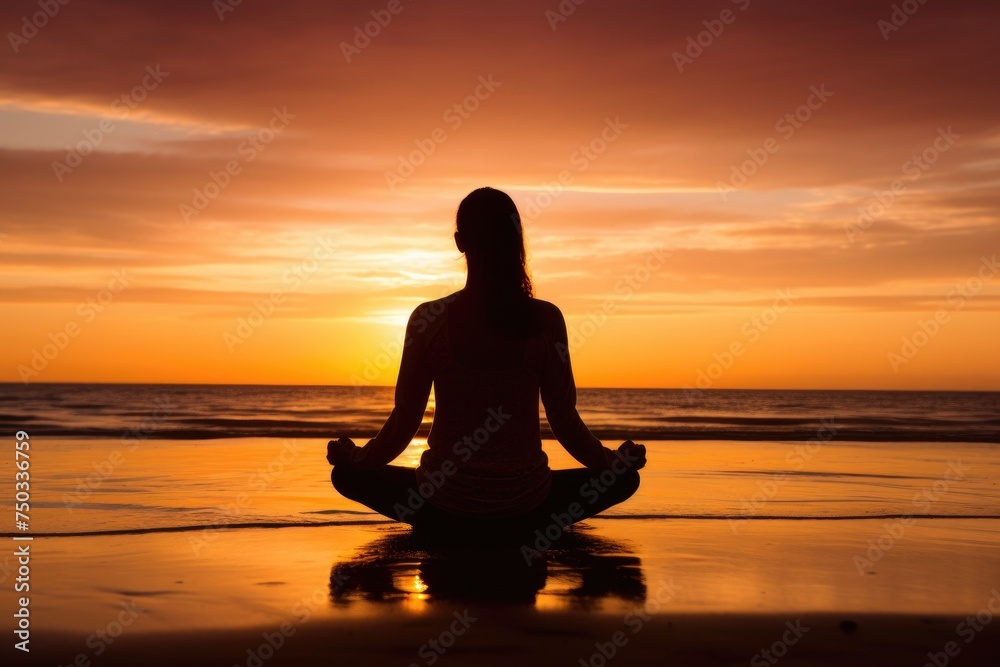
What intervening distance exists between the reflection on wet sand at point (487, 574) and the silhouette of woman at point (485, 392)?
0.74 feet

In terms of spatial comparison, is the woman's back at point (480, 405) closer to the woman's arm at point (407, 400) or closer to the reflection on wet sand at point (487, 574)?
the woman's arm at point (407, 400)

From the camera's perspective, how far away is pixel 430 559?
530cm

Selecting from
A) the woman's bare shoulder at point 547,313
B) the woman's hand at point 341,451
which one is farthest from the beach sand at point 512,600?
the woman's bare shoulder at point 547,313

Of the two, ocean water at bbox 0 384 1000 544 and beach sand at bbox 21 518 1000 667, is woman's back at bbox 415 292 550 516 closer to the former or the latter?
beach sand at bbox 21 518 1000 667

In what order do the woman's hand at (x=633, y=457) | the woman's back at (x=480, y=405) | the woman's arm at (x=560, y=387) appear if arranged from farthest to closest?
1. the woman's hand at (x=633, y=457)
2. the woman's arm at (x=560, y=387)
3. the woman's back at (x=480, y=405)

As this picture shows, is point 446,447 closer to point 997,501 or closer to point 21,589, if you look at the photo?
point 21,589

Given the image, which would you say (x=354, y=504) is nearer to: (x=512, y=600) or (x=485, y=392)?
(x=485, y=392)

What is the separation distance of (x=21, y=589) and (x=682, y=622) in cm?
323

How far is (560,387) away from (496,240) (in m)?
0.88

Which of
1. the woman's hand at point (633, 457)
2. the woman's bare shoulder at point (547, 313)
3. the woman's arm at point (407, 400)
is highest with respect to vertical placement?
the woman's bare shoulder at point (547, 313)

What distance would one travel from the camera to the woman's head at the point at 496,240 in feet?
14.8

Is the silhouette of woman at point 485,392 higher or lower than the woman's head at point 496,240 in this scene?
lower

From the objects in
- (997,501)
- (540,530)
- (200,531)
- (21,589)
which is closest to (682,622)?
(540,530)

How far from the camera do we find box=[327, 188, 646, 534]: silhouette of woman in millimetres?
4559
